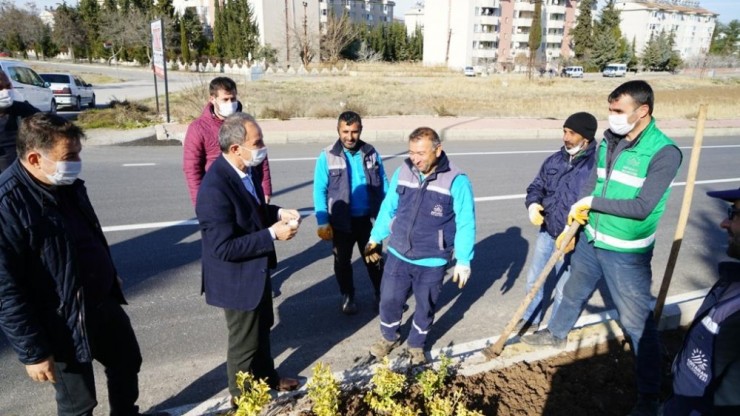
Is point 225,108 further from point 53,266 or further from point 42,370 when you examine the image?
point 42,370

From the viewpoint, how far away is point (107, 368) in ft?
8.47

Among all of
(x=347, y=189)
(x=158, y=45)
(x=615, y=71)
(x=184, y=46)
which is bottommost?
(x=347, y=189)

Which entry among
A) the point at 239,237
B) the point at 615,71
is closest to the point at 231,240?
the point at 239,237

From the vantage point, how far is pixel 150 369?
3.32 metres

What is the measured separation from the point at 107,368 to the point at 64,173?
3.84 feet

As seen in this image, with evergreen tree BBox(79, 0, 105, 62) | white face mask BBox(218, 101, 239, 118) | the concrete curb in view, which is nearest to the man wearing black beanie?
the concrete curb

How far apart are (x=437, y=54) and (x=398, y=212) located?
79.4m

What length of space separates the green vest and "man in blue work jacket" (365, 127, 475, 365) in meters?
0.80

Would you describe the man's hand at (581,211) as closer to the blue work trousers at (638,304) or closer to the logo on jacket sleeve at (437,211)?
the blue work trousers at (638,304)

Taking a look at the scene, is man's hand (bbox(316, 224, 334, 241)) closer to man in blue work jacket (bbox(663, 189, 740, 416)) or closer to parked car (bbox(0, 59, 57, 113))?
man in blue work jacket (bbox(663, 189, 740, 416))

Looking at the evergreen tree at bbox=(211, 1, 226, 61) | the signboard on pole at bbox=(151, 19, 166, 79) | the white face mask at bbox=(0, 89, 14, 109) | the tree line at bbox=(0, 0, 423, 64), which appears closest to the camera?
the white face mask at bbox=(0, 89, 14, 109)

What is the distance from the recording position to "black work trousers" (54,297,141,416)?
2.25 meters

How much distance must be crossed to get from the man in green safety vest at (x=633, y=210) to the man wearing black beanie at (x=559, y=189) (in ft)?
1.29

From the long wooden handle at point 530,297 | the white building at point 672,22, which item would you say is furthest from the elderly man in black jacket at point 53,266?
the white building at point 672,22
